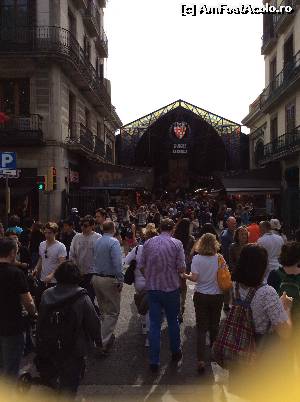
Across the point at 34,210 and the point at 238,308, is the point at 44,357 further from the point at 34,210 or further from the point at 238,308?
the point at 34,210

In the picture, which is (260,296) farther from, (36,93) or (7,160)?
(36,93)

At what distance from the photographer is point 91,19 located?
27688 mm

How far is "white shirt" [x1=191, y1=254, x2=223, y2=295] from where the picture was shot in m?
6.20

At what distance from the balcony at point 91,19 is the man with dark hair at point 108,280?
22902mm

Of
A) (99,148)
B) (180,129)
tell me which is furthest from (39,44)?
(180,129)

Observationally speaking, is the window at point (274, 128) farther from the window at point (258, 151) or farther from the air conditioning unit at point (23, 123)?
the air conditioning unit at point (23, 123)

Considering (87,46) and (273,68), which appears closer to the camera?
(87,46)

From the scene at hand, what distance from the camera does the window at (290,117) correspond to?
87.4 feet

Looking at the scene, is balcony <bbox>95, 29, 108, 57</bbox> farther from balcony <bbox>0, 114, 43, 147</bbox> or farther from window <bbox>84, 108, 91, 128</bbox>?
balcony <bbox>0, 114, 43, 147</bbox>

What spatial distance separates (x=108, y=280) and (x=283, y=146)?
22.4m

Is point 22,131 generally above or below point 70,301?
above

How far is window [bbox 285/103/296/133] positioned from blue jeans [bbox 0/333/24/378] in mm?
23292

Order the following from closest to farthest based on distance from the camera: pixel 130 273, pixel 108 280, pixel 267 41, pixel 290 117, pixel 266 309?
pixel 266 309, pixel 108 280, pixel 130 273, pixel 290 117, pixel 267 41

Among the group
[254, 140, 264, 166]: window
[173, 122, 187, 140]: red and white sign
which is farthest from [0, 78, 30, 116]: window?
[173, 122, 187, 140]: red and white sign
